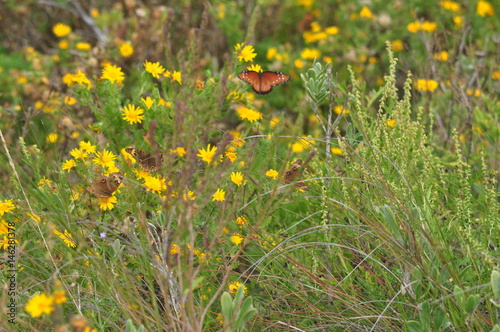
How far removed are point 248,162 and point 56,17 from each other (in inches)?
185

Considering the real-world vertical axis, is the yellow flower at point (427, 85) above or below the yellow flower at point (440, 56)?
below

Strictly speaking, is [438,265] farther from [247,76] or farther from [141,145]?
[141,145]

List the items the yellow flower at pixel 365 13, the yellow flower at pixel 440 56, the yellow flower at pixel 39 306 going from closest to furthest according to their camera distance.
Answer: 1. the yellow flower at pixel 39 306
2. the yellow flower at pixel 440 56
3. the yellow flower at pixel 365 13

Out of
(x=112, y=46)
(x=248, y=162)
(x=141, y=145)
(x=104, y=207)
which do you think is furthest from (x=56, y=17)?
(x=248, y=162)

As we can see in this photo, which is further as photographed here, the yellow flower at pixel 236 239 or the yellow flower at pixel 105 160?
the yellow flower at pixel 105 160

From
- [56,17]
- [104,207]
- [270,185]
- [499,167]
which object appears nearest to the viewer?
[104,207]

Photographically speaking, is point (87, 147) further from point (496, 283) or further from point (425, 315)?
point (496, 283)

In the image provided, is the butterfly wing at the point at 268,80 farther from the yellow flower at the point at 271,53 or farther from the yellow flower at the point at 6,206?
the yellow flower at the point at 271,53

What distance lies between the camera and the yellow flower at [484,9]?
4977 millimetres

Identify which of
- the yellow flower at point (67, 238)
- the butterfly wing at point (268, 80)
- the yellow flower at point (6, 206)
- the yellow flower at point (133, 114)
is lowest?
the yellow flower at point (67, 238)

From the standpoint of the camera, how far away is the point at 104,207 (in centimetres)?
206

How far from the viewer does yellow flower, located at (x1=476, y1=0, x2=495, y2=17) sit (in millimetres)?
4977

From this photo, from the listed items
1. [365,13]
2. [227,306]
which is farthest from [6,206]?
[365,13]

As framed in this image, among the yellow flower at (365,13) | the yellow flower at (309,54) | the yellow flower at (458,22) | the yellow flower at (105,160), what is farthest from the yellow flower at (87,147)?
the yellow flower at (458,22)
